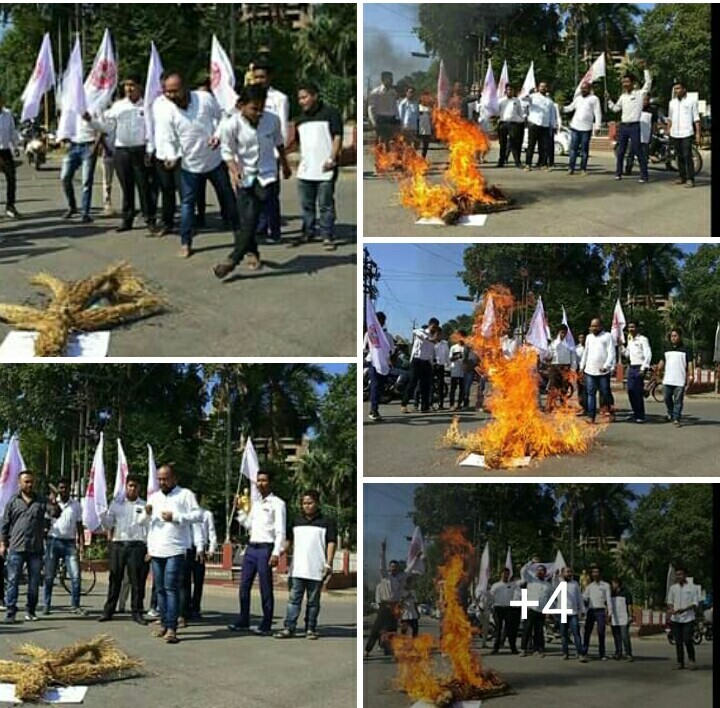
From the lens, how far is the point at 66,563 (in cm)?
695

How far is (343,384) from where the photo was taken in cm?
702

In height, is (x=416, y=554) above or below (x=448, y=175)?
below

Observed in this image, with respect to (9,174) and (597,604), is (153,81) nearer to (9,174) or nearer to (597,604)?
(9,174)

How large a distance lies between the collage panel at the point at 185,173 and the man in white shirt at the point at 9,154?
11 mm

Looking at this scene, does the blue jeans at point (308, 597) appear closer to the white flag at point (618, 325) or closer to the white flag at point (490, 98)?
the white flag at point (618, 325)

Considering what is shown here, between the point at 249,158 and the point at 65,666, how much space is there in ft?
9.55

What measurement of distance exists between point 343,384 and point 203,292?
924 millimetres

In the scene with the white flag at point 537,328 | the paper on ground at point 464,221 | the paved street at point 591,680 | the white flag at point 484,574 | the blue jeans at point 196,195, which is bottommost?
the paved street at point 591,680

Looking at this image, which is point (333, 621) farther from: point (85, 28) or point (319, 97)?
point (85, 28)

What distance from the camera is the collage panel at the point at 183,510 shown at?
6.86m

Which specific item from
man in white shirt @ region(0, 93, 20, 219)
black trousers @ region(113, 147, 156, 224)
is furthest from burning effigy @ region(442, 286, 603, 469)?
man in white shirt @ region(0, 93, 20, 219)

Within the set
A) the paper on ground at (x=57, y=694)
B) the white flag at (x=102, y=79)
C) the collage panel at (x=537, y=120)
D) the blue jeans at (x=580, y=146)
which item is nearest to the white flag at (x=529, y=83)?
the collage panel at (x=537, y=120)

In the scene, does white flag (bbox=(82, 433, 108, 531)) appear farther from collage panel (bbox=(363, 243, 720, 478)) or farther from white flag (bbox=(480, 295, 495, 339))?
white flag (bbox=(480, 295, 495, 339))

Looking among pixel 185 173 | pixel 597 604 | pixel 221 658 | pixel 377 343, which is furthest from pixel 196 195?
pixel 597 604
